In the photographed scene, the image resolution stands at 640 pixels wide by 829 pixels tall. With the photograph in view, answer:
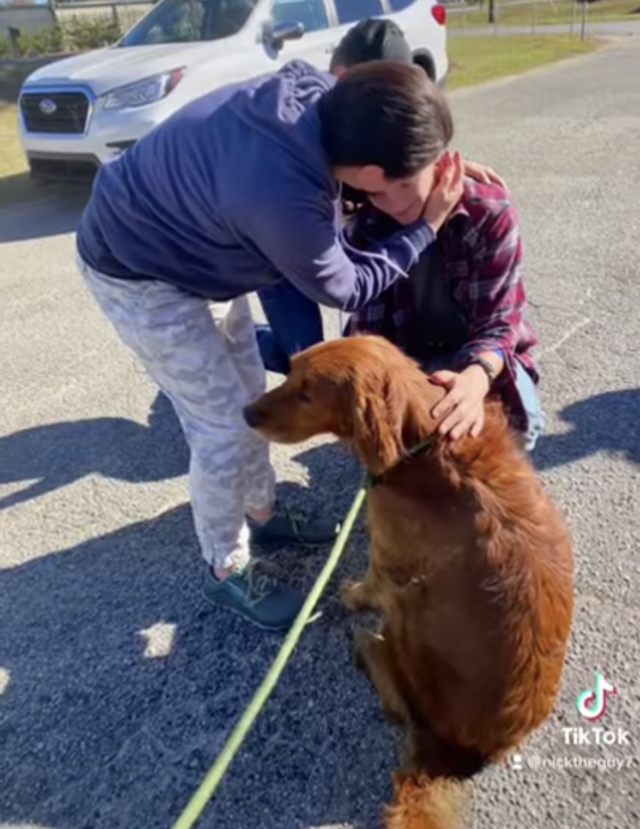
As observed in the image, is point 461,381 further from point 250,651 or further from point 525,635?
point 250,651

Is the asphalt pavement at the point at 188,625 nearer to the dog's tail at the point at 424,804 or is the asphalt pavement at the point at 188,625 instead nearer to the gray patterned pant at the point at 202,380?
the dog's tail at the point at 424,804

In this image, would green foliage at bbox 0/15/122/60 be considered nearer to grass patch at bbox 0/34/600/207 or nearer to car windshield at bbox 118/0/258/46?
grass patch at bbox 0/34/600/207

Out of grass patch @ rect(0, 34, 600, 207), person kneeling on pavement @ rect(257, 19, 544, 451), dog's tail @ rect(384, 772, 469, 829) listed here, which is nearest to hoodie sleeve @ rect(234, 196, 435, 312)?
person kneeling on pavement @ rect(257, 19, 544, 451)

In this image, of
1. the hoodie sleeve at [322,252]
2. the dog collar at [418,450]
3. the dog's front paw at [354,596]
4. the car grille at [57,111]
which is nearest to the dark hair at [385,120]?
the hoodie sleeve at [322,252]

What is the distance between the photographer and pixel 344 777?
2.09m

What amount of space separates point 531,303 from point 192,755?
352 cm

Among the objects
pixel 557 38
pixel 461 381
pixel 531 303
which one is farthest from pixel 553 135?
pixel 557 38

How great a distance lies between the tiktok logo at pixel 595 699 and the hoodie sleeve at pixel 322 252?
1308 mm

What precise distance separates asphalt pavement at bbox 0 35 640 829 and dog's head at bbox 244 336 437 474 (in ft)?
2.62

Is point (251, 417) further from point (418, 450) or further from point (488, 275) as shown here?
point (488, 275)

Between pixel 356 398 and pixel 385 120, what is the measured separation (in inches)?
26.5

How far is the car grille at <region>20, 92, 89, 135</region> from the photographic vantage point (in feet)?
23.9

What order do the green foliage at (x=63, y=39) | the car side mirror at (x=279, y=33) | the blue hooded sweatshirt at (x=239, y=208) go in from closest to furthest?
the blue hooded sweatshirt at (x=239, y=208) → the car side mirror at (x=279, y=33) → the green foliage at (x=63, y=39)

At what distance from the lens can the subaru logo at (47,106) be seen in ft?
24.3
